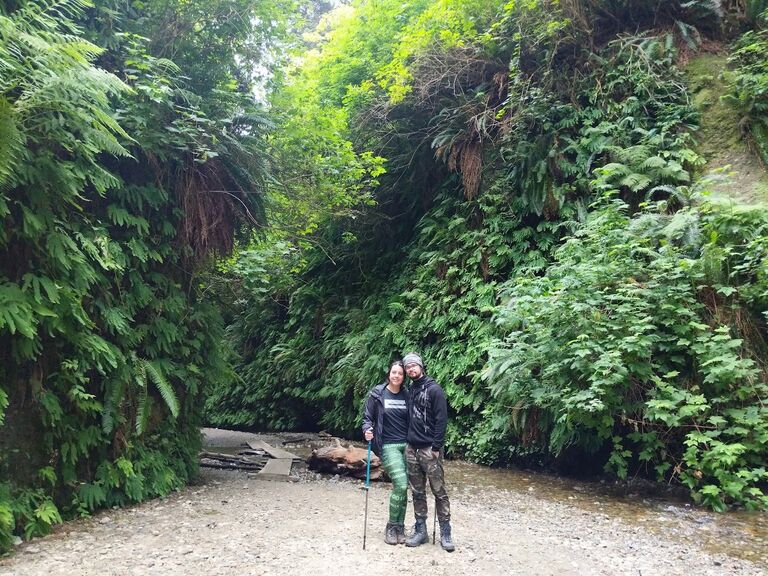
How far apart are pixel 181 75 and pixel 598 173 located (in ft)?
23.9

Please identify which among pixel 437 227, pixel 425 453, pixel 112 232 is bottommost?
pixel 425 453

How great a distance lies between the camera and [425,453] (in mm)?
5090

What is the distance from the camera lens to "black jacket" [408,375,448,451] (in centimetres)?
509

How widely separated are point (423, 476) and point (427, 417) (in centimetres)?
60

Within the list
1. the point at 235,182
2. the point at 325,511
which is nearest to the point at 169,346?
the point at 235,182

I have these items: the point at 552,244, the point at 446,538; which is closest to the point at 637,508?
the point at 446,538

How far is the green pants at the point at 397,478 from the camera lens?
5.04 meters

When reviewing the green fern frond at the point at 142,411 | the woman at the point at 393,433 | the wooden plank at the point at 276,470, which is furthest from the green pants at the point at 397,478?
the wooden plank at the point at 276,470

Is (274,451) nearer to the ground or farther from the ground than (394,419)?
nearer to the ground

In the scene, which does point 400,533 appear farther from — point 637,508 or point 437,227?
point 437,227

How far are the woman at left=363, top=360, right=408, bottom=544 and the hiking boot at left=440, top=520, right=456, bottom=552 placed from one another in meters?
0.39

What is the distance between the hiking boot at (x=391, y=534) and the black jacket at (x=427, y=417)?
84 centimetres

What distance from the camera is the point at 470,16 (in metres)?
12.6

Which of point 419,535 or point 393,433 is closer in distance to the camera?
point 419,535
